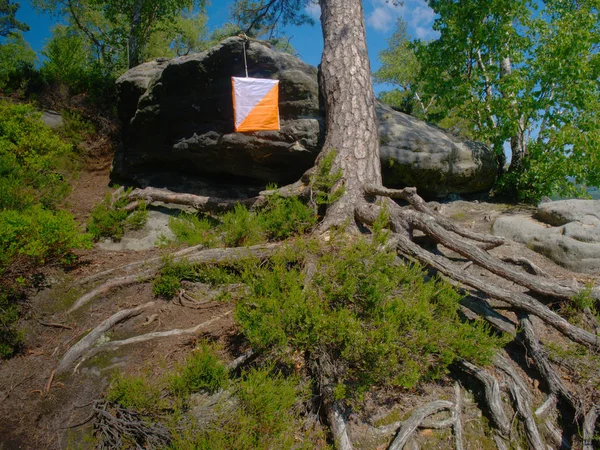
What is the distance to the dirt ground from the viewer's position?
10.1 ft

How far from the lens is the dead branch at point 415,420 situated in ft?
10.1

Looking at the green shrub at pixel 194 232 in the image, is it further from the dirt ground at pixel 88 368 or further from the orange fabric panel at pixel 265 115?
the orange fabric panel at pixel 265 115

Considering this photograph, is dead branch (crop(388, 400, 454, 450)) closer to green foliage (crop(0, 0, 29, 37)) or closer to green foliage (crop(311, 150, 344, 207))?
green foliage (crop(311, 150, 344, 207))

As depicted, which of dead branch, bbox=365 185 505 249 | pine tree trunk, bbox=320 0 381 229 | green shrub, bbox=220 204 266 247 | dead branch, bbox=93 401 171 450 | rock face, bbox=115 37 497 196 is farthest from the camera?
rock face, bbox=115 37 497 196

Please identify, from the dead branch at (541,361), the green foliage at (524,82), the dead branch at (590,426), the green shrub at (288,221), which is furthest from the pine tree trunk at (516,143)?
the dead branch at (590,426)

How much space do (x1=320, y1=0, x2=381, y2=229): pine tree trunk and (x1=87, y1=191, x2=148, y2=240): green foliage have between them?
364cm

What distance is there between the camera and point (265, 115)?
6.92 m

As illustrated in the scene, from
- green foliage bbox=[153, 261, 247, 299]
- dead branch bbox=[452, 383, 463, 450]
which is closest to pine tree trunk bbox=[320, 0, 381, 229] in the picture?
green foliage bbox=[153, 261, 247, 299]

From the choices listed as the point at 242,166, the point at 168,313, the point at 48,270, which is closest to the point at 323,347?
the point at 168,313

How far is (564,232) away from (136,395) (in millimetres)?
6572

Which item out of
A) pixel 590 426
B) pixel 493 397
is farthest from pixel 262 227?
pixel 590 426

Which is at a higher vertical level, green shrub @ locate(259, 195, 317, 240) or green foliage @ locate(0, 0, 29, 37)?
green foliage @ locate(0, 0, 29, 37)

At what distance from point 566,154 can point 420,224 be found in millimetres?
4695

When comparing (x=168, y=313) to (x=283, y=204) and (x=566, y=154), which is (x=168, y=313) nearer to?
(x=283, y=204)
